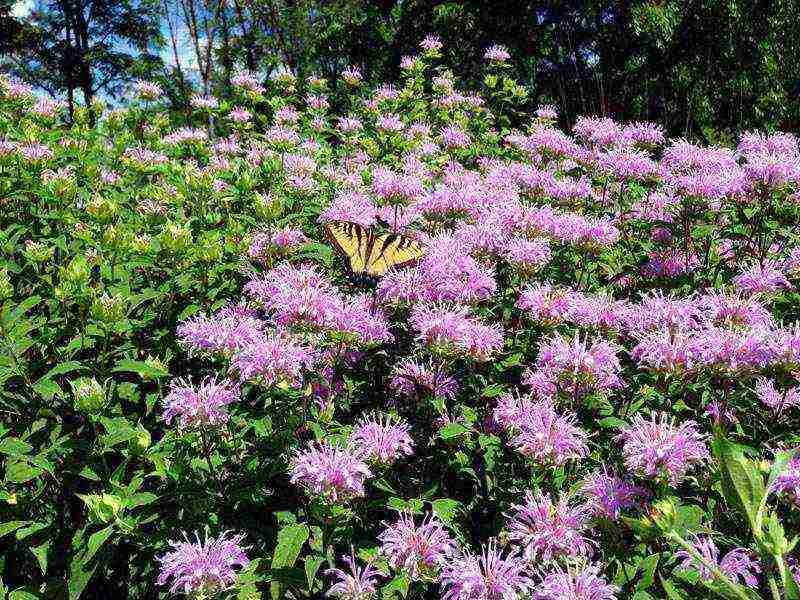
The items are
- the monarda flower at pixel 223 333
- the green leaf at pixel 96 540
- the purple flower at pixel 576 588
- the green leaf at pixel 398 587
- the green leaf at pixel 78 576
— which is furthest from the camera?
the monarda flower at pixel 223 333

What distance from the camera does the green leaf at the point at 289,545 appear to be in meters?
1.76

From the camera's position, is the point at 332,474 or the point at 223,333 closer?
the point at 332,474

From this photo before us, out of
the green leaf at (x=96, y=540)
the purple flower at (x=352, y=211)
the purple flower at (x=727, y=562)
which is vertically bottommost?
the purple flower at (x=727, y=562)

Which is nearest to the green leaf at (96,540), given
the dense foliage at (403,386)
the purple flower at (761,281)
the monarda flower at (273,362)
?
the dense foliage at (403,386)

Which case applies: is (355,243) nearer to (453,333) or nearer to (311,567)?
(453,333)

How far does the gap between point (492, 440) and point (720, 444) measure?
1.40 m

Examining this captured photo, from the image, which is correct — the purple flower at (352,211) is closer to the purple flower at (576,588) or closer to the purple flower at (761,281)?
the purple flower at (761,281)

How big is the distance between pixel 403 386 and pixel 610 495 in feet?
2.79

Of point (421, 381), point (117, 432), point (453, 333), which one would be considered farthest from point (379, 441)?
point (117, 432)

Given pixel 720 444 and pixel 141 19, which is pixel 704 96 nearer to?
pixel 720 444

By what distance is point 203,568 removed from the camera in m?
1.70

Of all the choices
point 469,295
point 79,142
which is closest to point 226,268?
point 469,295

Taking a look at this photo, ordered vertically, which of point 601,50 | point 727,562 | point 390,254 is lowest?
point 727,562

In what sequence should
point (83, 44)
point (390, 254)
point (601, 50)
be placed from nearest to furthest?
point (390, 254)
point (601, 50)
point (83, 44)
